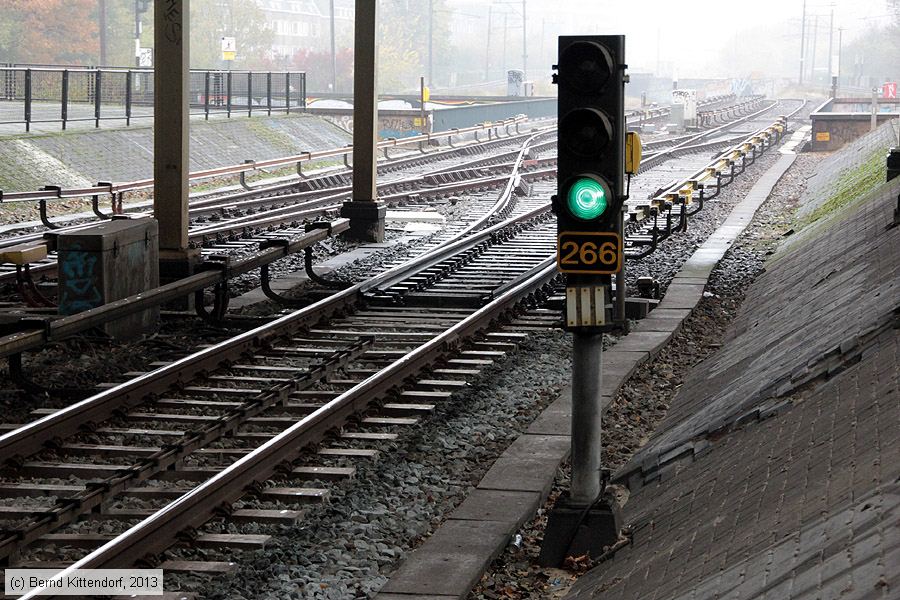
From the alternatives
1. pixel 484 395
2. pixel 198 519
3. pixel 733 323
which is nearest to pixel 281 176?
pixel 733 323

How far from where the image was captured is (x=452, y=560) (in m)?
6.93

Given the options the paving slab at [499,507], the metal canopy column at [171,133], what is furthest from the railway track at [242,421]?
the metal canopy column at [171,133]

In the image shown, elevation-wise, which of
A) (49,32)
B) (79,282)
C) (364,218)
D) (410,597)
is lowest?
(410,597)

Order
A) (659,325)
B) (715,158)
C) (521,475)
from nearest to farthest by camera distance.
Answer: (521,475), (659,325), (715,158)

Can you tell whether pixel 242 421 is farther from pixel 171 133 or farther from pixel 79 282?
pixel 171 133

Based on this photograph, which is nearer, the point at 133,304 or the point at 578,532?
the point at 578,532

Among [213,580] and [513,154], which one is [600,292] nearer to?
[213,580]

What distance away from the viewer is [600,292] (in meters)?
7.05

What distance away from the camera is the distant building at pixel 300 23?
11650cm

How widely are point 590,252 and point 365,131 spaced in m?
13.5

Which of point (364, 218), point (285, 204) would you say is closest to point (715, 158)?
point (285, 204)

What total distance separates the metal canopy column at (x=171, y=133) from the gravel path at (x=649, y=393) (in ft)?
17.4

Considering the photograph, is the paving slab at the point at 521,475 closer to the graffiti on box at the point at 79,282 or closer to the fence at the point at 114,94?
the graffiti on box at the point at 79,282

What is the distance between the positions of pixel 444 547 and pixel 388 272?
30.5ft
